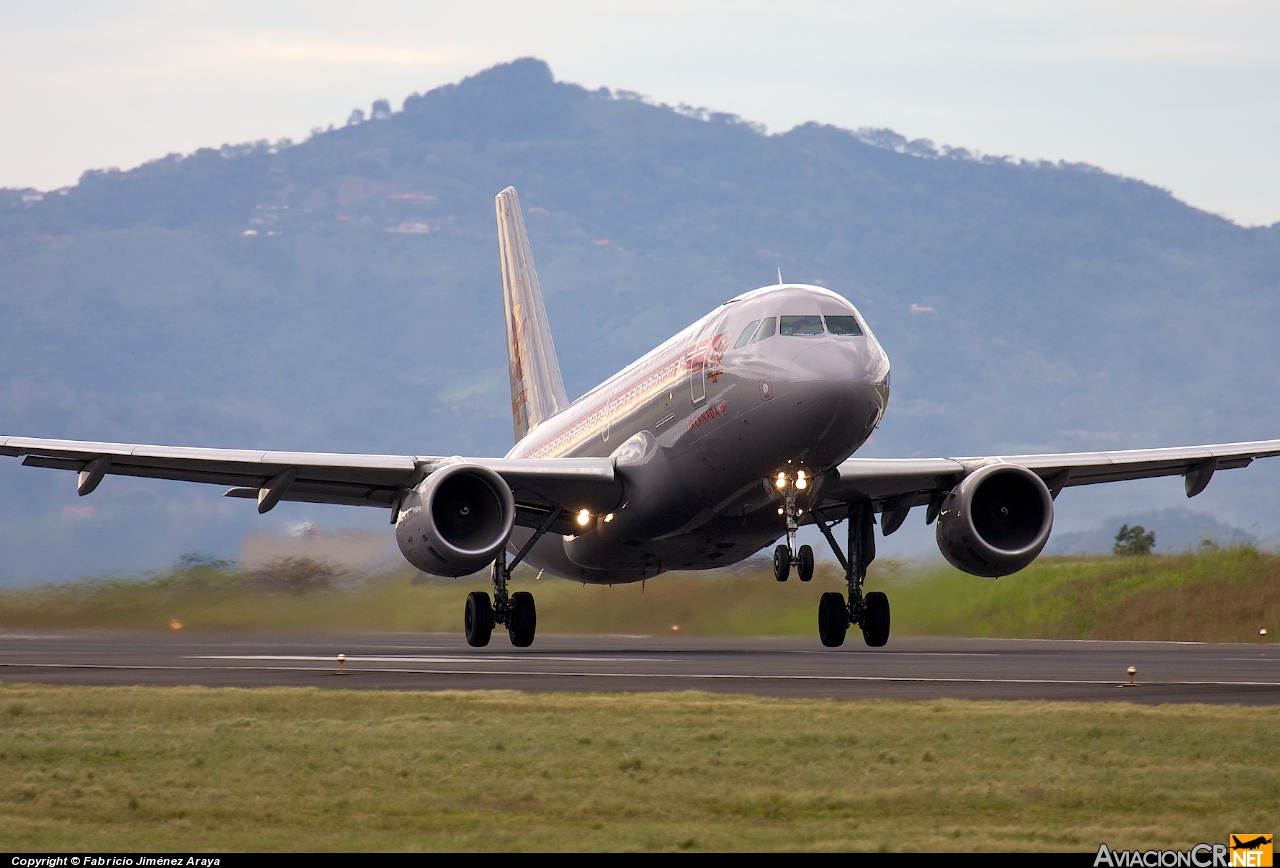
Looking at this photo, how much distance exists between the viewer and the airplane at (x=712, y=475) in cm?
2408

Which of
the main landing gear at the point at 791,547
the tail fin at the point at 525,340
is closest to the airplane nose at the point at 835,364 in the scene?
the main landing gear at the point at 791,547

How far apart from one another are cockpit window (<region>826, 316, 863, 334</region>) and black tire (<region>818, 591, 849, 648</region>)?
21.4 ft

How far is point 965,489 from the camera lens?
26.8 meters

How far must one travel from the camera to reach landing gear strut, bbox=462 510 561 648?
2967 centimetres

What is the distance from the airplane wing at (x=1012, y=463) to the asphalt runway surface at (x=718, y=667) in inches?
106

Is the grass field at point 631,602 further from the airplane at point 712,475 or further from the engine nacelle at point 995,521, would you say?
the engine nacelle at point 995,521

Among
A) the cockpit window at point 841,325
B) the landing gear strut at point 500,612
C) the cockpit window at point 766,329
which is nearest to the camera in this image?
the cockpit window at point 841,325

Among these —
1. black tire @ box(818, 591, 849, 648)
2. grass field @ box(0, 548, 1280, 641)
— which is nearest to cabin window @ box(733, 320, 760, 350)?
black tire @ box(818, 591, 849, 648)

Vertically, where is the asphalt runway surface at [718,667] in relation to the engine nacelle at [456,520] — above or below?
below

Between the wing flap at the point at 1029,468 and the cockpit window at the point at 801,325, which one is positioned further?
the wing flap at the point at 1029,468

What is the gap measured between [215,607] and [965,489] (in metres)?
17.4

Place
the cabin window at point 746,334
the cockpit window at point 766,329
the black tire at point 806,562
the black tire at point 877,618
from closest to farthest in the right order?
the black tire at point 806,562 < the cockpit window at point 766,329 < the cabin window at point 746,334 < the black tire at point 877,618
